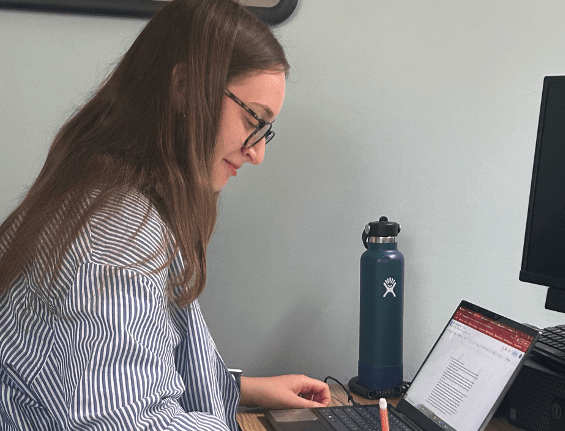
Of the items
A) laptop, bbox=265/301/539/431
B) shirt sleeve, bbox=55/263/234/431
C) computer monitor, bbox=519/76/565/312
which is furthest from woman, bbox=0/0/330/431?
computer monitor, bbox=519/76/565/312

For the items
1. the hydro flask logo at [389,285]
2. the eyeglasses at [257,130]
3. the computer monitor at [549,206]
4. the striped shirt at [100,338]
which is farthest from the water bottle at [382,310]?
the striped shirt at [100,338]

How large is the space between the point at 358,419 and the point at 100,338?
1.79 ft

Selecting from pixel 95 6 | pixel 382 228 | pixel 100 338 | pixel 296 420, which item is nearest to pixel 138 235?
pixel 100 338

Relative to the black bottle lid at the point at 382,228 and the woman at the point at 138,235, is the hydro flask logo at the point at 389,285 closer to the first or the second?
the black bottle lid at the point at 382,228

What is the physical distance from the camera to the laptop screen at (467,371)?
93cm

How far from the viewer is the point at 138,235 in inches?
27.8

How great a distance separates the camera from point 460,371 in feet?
3.30

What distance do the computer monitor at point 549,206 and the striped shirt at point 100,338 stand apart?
2.07ft

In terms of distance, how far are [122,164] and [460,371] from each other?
611mm

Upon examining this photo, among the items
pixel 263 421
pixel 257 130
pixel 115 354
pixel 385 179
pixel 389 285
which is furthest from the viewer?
pixel 385 179

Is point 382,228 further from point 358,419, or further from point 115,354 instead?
point 115,354

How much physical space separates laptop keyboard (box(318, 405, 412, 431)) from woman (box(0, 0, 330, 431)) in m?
0.16

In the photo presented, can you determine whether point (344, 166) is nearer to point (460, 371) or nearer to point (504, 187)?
point (504, 187)

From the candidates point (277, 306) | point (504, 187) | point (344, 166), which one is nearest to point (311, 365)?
point (277, 306)
